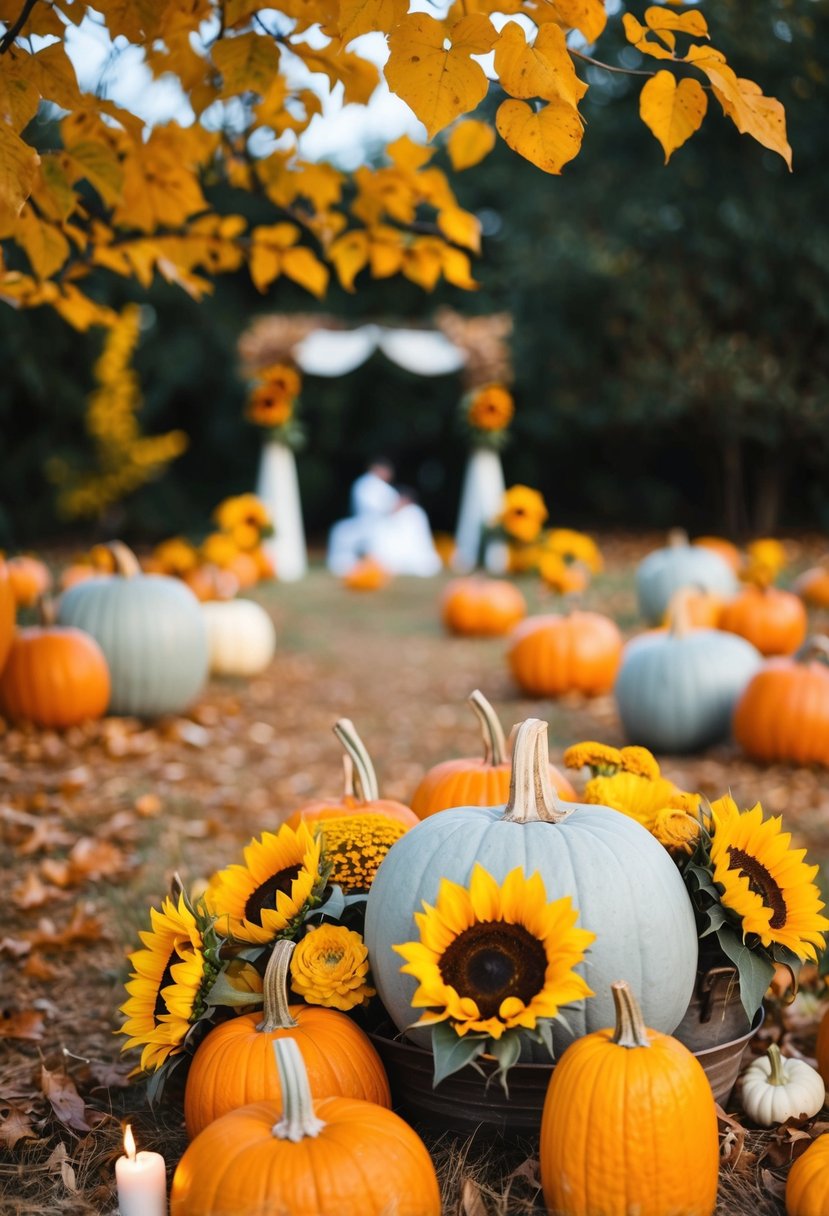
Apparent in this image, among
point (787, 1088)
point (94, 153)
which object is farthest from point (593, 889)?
point (94, 153)

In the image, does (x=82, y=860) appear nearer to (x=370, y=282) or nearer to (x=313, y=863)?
(x=313, y=863)


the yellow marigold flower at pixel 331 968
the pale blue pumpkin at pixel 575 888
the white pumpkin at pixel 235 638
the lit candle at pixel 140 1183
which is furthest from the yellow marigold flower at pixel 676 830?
the white pumpkin at pixel 235 638

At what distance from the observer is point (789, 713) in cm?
481

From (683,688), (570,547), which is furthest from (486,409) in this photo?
(683,688)

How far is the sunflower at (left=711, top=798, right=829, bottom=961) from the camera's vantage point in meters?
1.88

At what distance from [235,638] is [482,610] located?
2.27m

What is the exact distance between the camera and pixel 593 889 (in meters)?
1.78

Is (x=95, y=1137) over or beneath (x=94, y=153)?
beneath

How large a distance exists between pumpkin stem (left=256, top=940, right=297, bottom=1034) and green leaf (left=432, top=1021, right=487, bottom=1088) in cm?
29

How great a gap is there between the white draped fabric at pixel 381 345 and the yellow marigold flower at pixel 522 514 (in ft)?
14.5

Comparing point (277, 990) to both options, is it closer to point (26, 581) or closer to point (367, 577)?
point (26, 581)

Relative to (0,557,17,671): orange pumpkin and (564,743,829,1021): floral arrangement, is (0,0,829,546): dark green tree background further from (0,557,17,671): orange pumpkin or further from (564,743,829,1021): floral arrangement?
(564,743,829,1021): floral arrangement

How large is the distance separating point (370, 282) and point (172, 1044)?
16.7 metres

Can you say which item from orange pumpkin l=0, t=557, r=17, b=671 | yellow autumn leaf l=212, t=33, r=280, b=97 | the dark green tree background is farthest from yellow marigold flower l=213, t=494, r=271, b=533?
yellow autumn leaf l=212, t=33, r=280, b=97
